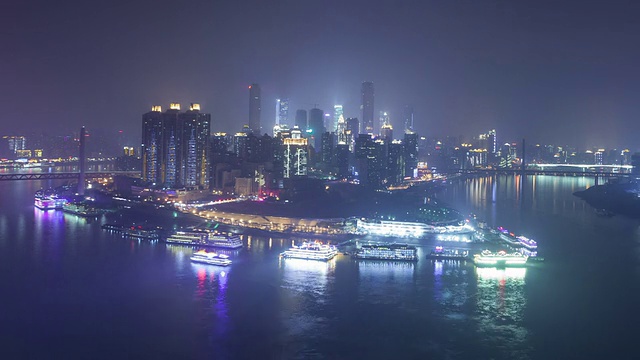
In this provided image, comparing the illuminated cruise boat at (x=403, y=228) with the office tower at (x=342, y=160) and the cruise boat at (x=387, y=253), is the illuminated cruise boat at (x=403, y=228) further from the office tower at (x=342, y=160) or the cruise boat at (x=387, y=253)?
the office tower at (x=342, y=160)

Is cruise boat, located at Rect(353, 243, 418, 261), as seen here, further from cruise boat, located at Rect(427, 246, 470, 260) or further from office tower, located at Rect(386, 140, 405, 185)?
office tower, located at Rect(386, 140, 405, 185)

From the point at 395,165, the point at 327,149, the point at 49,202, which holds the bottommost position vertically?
the point at 49,202

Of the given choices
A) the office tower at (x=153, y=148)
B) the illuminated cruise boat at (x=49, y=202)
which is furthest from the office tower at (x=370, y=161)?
the illuminated cruise boat at (x=49, y=202)

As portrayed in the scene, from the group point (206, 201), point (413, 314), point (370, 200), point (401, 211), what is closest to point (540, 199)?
point (370, 200)

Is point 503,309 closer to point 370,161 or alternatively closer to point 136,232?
point 136,232

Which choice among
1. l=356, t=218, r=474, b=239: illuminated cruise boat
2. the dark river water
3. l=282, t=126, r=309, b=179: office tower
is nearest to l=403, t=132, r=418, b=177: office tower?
l=282, t=126, r=309, b=179: office tower

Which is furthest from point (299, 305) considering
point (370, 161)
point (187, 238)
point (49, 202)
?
point (370, 161)
